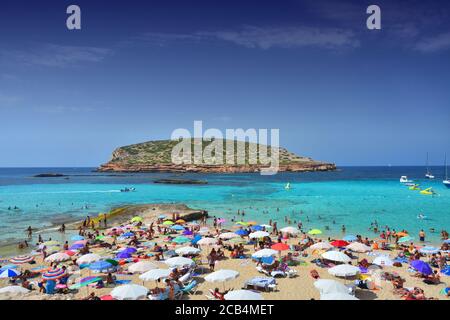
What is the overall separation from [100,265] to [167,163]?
461 ft

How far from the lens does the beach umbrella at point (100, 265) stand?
16703 millimetres

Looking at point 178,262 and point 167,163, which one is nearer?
point 178,262

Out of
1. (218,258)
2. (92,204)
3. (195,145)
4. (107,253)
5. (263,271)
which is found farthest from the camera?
(195,145)

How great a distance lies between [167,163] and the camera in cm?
15588

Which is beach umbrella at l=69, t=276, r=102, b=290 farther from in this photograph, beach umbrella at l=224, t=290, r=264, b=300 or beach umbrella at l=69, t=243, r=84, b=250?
beach umbrella at l=224, t=290, r=264, b=300

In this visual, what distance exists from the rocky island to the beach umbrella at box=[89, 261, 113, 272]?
13304 centimetres

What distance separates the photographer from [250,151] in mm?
178375

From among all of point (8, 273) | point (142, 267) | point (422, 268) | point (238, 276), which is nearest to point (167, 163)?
point (8, 273)

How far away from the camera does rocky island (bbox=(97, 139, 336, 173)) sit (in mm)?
151712

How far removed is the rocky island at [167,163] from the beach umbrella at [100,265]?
133036 millimetres

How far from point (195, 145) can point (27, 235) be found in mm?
145439

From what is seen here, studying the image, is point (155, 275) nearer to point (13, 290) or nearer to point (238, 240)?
point (13, 290)
